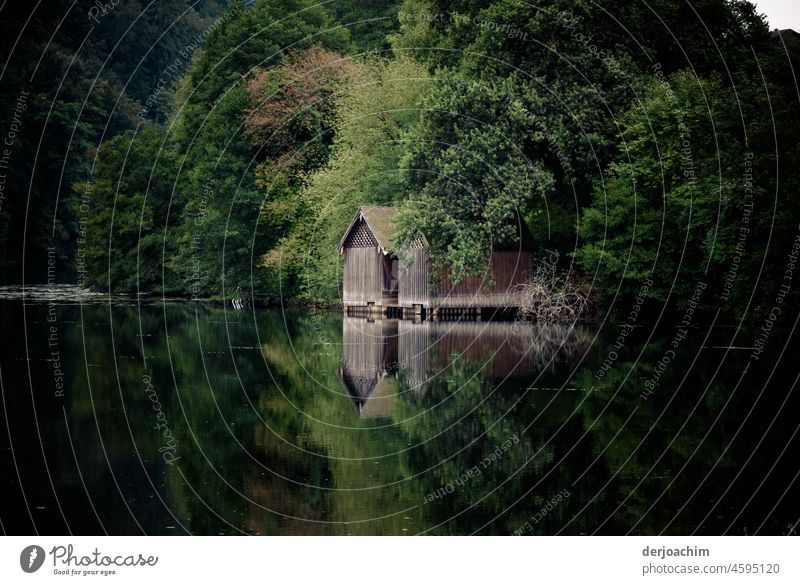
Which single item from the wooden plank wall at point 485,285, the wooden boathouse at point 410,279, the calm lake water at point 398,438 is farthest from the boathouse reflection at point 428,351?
the wooden boathouse at point 410,279

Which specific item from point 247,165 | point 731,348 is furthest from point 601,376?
point 247,165

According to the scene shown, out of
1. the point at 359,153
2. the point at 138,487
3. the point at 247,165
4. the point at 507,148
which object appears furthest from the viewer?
the point at 247,165

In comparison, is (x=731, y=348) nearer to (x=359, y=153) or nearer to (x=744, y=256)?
(x=744, y=256)

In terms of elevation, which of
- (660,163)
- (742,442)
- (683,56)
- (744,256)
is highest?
(683,56)

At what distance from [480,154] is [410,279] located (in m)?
6.97

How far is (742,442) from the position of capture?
21047 millimetres

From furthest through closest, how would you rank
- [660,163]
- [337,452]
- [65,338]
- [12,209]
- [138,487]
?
[12,209]
[660,163]
[65,338]
[337,452]
[138,487]

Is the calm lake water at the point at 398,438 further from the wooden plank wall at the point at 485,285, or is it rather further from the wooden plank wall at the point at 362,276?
the wooden plank wall at the point at 362,276

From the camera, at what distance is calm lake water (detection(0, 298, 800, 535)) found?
16000mm

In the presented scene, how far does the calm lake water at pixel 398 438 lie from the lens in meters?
16.0

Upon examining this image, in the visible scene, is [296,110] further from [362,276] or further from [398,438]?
[398,438]

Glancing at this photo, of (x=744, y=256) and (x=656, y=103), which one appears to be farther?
(x=656, y=103)

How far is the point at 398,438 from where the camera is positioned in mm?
21406

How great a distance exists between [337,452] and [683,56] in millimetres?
33876
